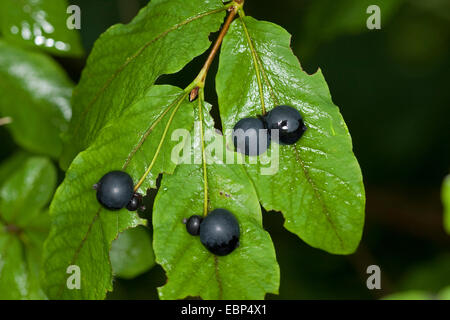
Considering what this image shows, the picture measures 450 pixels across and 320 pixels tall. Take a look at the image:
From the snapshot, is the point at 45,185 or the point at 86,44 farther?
the point at 86,44

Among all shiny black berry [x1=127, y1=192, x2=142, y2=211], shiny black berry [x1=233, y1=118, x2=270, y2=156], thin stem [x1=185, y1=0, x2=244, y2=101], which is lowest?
shiny black berry [x1=127, y1=192, x2=142, y2=211]

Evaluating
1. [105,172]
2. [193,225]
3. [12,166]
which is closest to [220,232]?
[193,225]

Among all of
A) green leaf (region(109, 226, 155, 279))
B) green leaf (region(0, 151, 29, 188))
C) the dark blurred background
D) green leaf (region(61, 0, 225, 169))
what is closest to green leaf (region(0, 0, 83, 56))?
green leaf (region(61, 0, 225, 169))

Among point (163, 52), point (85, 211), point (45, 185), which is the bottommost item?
Answer: point (85, 211)

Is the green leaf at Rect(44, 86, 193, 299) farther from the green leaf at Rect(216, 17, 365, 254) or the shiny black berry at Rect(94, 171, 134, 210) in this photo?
the green leaf at Rect(216, 17, 365, 254)

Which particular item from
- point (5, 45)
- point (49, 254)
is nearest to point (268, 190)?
point (49, 254)

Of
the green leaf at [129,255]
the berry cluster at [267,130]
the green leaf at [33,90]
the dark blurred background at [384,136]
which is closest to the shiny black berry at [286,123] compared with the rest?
the berry cluster at [267,130]
